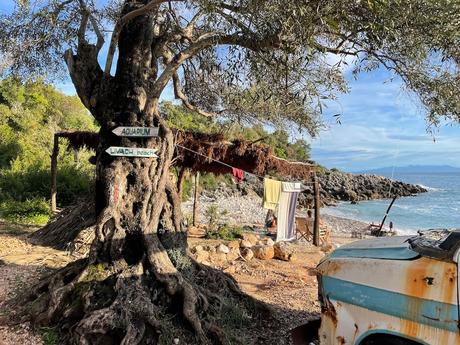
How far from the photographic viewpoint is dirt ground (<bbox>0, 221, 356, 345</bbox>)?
5.24 metres

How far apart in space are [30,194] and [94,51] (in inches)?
475

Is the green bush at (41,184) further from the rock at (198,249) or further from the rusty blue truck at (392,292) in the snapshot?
the rusty blue truck at (392,292)

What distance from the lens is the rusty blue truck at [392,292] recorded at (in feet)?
9.63

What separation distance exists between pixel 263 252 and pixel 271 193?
5.80ft

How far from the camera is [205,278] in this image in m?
6.29

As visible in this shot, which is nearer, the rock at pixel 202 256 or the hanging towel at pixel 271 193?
the rock at pixel 202 256

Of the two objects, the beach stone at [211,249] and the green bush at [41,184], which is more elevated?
the green bush at [41,184]

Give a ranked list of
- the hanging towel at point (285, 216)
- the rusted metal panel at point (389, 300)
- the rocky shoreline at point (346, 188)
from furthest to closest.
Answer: the rocky shoreline at point (346, 188) → the hanging towel at point (285, 216) → the rusted metal panel at point (389, 300)

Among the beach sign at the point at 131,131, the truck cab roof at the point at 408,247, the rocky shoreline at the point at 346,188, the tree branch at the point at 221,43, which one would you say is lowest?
the rocky shoreline at the point at 346,188

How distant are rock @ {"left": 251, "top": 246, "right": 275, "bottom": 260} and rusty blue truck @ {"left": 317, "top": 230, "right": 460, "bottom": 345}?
6926mm

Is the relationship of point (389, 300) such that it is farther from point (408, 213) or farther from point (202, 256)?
point (408, 213)

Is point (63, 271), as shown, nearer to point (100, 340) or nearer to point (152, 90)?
point (100, 340)

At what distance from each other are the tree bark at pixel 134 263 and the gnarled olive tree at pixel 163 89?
15 mm

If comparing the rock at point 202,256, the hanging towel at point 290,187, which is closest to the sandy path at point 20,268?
the rock at point 202,256
